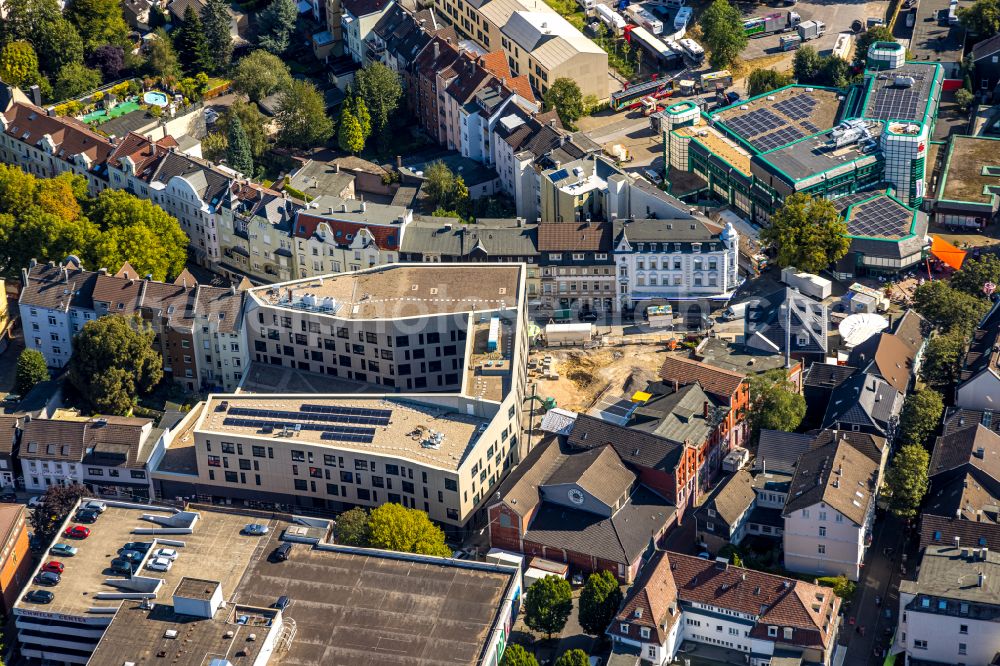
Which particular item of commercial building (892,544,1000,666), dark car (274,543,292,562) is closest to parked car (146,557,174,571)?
dark car (274,543,292,562)

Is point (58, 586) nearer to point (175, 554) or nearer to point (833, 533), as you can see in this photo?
point (175, 554)

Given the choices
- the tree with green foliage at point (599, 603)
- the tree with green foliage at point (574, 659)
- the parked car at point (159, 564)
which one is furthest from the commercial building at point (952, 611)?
the parked car at point (159, 564)

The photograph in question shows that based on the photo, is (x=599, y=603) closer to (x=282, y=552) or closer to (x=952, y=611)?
(x=282, y=552)

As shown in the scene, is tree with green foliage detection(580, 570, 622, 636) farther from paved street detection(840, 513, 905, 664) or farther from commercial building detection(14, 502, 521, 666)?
paved street detection(840, 513, 905, 664)

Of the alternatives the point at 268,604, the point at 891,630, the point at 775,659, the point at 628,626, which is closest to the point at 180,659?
the point at 268,604

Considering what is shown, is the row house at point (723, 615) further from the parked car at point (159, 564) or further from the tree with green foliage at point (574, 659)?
the parked car at point (159, 564)

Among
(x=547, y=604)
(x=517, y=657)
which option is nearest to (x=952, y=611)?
(x=547, y=604)
